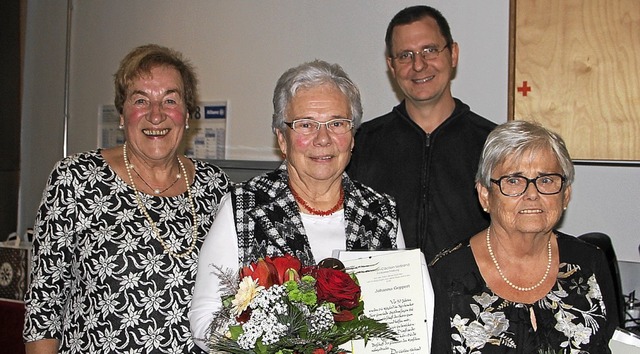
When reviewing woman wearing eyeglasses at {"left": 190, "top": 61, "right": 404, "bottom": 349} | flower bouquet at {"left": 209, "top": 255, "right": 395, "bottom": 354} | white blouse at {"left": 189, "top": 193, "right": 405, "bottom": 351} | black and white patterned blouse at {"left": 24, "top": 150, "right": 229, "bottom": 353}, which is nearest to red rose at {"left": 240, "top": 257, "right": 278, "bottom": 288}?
flower bouquet at {"left": 209, "top": 255, "right": 395, "bottom": 354}

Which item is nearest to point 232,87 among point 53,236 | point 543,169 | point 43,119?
point 43,119

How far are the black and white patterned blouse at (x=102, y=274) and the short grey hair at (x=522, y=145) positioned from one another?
108 cm

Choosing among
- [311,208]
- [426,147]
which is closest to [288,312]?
[311,208]

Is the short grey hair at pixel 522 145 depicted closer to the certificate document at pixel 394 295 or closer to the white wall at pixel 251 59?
the certificate document at pixel 394 295

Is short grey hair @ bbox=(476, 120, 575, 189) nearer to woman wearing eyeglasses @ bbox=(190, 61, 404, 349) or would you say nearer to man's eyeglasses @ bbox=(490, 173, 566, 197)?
man's eyeglasses @ bbox=(490, 173, 566, 197)

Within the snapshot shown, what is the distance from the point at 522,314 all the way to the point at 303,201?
752 mm

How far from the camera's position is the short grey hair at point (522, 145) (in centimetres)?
227

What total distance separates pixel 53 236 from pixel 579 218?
8.33 ft

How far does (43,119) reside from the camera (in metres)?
6.02

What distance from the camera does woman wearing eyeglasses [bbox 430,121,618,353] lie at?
7.23 ft

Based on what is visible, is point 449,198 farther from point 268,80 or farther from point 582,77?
point 268,80

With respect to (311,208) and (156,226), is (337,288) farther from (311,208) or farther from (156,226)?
(156,226)

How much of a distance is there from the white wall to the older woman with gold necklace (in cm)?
191

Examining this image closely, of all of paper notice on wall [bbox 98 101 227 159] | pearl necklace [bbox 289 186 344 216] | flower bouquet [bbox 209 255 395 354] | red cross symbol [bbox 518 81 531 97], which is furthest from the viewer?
paper notice on wall [bbox 98 101 227 159]
